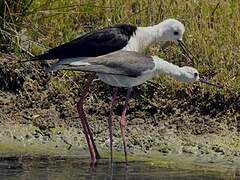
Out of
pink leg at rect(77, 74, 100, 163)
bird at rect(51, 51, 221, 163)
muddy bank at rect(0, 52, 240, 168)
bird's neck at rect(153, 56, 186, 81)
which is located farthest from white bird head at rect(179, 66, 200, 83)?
pink leg at rect(77, 74, 100, 163)

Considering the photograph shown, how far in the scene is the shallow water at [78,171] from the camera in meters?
6.65

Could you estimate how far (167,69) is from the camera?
299 inches

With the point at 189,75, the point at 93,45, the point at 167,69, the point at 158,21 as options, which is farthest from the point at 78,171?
the point at 158,21

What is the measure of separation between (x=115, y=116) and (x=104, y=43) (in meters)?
0.93

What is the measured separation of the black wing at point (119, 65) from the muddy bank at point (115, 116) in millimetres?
711

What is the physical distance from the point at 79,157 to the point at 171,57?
68.8 inches

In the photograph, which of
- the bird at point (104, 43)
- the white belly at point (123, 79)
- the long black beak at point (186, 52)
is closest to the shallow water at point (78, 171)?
the bird at point (104, 43)

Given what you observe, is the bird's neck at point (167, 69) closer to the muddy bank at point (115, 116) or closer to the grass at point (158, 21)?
the muddy bank at point (115, 116)

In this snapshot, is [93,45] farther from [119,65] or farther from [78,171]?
[78,171]

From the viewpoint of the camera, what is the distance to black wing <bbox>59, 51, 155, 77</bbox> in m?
7.25

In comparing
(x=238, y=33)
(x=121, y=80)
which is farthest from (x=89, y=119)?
(x=238, y=33)

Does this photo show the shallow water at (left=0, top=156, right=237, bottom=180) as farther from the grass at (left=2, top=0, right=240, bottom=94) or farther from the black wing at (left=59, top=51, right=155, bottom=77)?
the grass at (left=2, top=0, right=240, bottom=94)

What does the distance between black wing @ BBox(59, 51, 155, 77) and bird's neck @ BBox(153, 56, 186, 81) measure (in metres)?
0.12

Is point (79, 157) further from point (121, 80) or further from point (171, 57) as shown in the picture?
point (171, 57)
